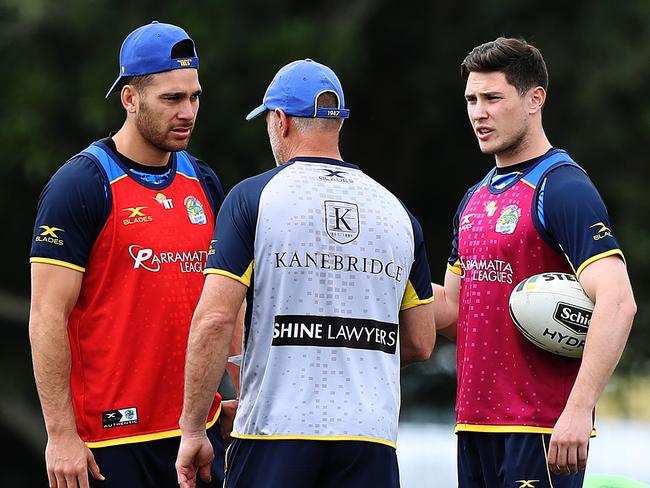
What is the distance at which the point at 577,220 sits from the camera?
5.25 m

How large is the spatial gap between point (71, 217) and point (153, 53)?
81 cm

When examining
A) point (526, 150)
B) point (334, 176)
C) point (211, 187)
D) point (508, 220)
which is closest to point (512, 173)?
point (526, 150)

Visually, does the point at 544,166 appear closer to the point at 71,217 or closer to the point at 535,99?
the point at 535,99

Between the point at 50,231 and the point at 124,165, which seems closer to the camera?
the point at 50,231

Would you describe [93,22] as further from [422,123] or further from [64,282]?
[64,282]

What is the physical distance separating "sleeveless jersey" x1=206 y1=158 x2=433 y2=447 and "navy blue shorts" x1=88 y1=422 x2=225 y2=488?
630 mm

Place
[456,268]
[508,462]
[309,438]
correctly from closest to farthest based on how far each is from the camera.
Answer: [309,438] → [508,462] → [456,268]

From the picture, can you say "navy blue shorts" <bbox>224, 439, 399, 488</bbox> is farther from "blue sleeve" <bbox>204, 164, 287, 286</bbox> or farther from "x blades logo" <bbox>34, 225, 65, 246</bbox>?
"x blades logo" <bbox>34, 225, 65, 246</bbox>

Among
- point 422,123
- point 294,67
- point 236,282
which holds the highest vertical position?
point 422,123

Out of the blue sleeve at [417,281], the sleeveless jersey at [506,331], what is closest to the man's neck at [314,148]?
the blue sleeve at [417,281]

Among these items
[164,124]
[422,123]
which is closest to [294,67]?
[164,124]

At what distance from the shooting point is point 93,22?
15.2 meters

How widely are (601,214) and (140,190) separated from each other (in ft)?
6.05

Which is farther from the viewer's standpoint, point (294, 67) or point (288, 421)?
point (294, 67)
